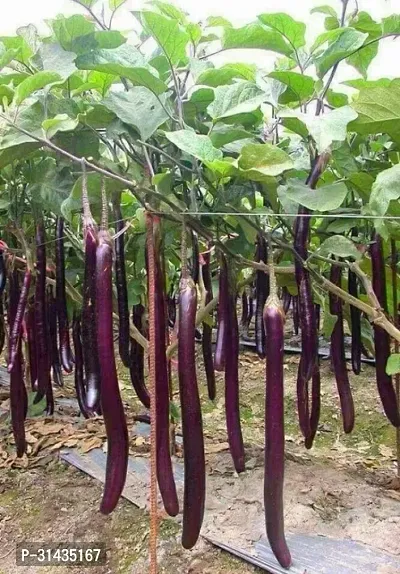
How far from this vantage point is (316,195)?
727 millimetres

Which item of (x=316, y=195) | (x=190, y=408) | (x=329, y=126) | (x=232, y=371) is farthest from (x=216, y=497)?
(x=329, y=126)

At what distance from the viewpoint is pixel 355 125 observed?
2.48 ft

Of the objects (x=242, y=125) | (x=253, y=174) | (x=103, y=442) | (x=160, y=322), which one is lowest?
(x=103, y=442)

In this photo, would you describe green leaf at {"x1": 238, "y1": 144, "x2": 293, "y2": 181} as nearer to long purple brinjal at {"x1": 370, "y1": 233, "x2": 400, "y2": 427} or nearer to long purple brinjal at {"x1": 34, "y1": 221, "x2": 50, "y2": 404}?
long purple brinjal at {"x1": 370, "y1": 233, "x2": 400, "y2": 427}

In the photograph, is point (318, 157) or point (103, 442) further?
point (103, 442)

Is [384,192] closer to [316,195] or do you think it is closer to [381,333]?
[316,195]

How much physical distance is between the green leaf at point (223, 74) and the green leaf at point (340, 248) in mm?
280

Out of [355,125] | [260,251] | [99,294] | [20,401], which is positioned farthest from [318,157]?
[20,401]

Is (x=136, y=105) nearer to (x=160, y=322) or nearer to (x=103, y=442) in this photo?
→ (x=160, y=322)

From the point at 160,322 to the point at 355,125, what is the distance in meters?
0.38

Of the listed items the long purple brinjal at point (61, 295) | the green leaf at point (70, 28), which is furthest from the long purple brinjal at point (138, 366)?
the green leaf at point (70, 28)

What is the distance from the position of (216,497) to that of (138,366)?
0.39 m

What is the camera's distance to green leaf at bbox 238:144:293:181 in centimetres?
67

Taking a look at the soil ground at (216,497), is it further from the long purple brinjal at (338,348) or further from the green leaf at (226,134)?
the green leaf at (226,134)
